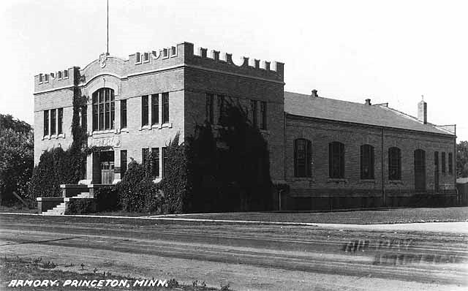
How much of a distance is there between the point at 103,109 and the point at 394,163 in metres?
23.9

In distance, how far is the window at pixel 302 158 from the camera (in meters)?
43.2

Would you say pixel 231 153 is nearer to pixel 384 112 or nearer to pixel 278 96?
→ pixel 278 96

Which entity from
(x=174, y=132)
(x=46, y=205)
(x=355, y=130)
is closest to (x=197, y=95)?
(x=174, y=132)

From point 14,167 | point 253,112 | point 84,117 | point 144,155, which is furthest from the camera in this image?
point 14,167

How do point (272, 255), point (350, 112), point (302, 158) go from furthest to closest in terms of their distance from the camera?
point (350, 112)
point (302, 158)
point (272, 255)

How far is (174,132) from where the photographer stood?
36344 mm

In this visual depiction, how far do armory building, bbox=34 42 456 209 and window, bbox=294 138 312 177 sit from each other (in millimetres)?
68

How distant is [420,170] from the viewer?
54.6 meters

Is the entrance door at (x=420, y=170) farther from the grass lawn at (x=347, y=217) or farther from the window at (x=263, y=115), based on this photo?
the grass lawn at (x=347, y=217)

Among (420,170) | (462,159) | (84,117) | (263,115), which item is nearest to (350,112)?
(420,170)

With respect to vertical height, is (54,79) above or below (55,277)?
above

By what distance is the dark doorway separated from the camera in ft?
134

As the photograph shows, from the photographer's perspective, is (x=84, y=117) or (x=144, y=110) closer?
(x=144, y=110)

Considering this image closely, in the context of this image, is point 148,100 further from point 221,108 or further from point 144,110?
point 221,108
